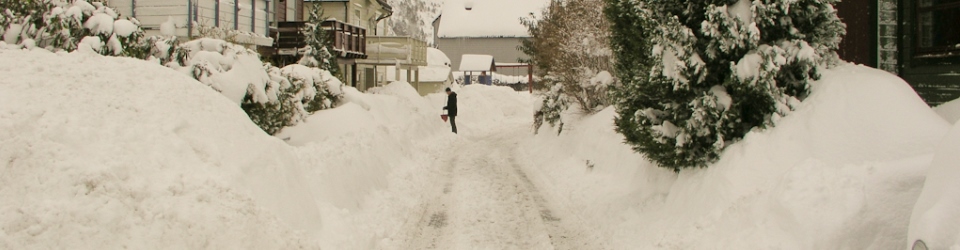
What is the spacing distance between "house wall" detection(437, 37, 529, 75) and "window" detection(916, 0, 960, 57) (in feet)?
199

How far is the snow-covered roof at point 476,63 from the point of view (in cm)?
6359

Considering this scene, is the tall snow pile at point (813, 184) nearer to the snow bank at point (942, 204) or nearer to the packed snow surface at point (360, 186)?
the packed snow surface at point (360, 186)

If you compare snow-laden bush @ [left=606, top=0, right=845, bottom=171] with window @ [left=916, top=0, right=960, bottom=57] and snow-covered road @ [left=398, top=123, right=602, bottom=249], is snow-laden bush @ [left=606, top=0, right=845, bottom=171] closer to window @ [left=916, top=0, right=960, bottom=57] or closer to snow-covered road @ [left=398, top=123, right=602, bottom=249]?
snow-covered road @ [left=398, top=123, right=602, bottom=249]

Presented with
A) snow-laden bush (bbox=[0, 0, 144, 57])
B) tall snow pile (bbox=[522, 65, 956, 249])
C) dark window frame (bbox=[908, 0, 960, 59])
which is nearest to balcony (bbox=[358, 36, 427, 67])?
snow-laden bush (bbox=[0, 0, 144, 57])

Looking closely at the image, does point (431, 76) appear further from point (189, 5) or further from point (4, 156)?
point (4, 156)

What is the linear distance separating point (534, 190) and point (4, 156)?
799 cm

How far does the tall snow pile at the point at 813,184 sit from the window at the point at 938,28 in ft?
9.76

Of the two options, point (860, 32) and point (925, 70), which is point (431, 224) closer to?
point (925, 70)

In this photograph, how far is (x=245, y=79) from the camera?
1047cm

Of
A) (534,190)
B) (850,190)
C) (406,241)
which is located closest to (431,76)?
(534,190)

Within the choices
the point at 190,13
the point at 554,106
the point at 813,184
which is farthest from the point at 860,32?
the point at 190,13

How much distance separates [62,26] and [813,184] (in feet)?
31.7

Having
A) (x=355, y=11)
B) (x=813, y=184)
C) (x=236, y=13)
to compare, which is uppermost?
(x=355, y=11)

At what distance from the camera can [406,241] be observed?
8.30m
